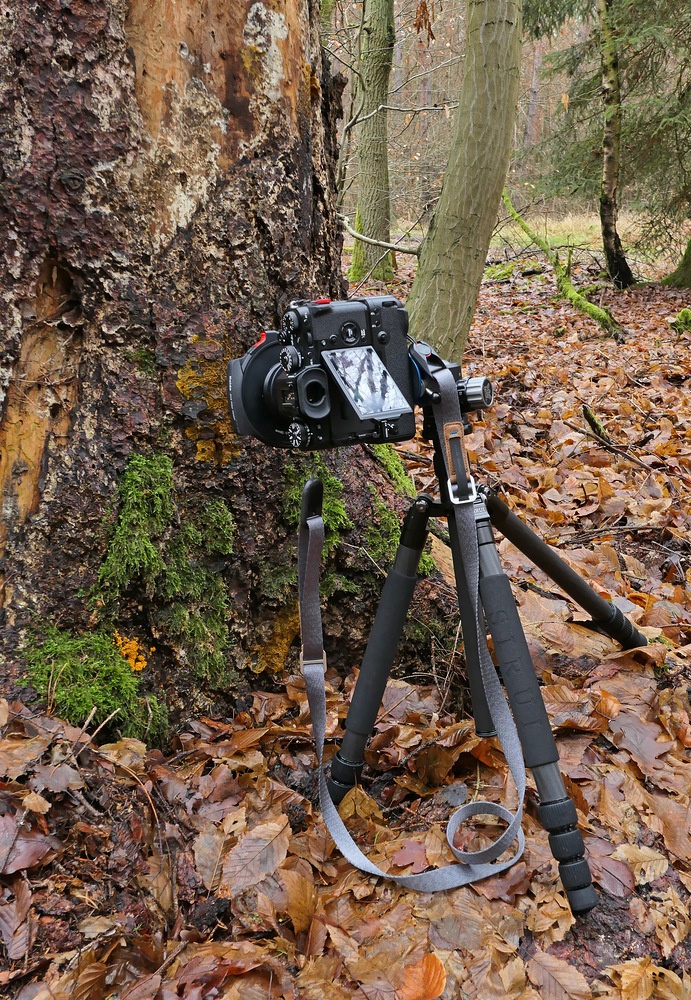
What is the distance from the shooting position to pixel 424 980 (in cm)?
163

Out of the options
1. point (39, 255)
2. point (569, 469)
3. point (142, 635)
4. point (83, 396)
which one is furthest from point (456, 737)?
point (569, 469)

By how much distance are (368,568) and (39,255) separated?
59.9 inches

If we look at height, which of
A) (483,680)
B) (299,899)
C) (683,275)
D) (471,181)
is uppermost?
(471,181)

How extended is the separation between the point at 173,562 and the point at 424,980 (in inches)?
53.6

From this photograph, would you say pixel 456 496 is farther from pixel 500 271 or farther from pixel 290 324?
pixel 500 271

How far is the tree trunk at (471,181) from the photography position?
4.75m

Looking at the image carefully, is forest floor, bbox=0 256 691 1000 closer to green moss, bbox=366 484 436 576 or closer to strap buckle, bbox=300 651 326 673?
green moss, bbox=366 484 436 576

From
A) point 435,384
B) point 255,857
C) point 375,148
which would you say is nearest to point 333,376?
point 435,384

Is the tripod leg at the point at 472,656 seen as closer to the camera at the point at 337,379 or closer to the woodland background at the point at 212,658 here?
the woodland background at the point at 212,658

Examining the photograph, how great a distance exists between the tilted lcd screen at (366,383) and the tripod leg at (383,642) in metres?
0.32

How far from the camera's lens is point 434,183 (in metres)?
15.0

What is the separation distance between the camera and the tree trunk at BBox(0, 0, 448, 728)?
203 centimetres

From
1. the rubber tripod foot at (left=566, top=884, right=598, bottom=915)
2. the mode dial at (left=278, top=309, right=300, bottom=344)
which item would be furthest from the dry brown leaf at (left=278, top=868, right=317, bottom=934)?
the mode dial at (left=278, top=309, right=300, bottom=344)

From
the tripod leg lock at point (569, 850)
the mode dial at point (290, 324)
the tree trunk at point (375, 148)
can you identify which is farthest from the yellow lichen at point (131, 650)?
the tree trunk at point (375, 148)
